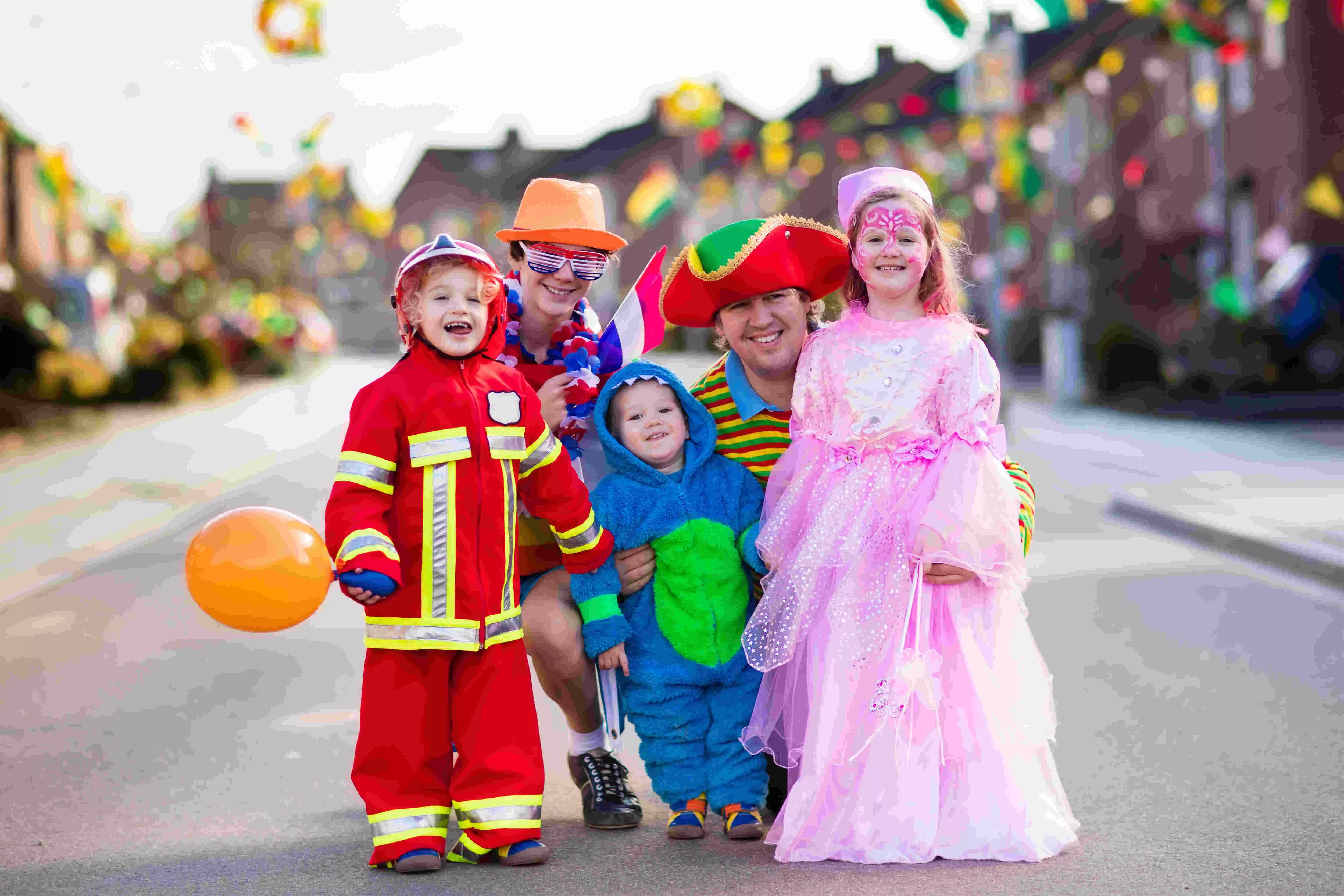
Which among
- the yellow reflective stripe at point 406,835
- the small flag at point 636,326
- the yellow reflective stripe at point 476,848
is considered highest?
the small flag at point 636,326

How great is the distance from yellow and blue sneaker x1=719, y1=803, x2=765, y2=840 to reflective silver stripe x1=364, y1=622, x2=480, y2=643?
36.5 inches

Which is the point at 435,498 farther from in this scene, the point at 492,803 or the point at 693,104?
the point at 693,104

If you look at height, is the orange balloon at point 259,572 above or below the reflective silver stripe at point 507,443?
below

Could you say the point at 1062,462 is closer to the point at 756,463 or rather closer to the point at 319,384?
the point at 756,463

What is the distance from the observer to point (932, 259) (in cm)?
453

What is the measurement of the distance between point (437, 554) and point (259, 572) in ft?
1.58

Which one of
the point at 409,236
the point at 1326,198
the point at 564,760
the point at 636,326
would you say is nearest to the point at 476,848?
the point at 564,760

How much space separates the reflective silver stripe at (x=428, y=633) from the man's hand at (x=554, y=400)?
0.81 meters

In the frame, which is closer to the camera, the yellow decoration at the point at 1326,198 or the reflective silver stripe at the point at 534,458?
the reflective silver stripe at the point at 534,458

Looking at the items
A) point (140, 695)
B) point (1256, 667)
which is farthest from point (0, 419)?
point (1256, 667)

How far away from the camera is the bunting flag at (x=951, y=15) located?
16.1 m

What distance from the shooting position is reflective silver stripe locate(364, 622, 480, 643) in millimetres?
4254

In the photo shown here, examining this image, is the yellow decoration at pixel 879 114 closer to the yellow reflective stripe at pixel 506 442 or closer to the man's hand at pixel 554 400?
the man's hand at pixel 554 400

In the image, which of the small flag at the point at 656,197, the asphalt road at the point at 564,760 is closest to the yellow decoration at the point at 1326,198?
the small flag at the point at 656,197
